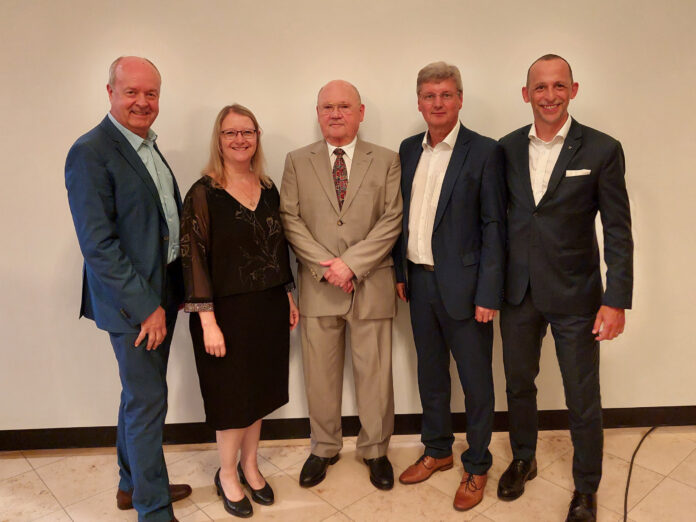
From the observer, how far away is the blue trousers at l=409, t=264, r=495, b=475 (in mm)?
2260

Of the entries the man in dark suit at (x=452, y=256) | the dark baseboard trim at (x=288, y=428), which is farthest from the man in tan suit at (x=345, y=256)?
the dark baseboard trim at (x=288, y=428)

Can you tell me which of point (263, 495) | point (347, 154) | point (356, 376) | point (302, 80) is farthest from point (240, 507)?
point (302, 80)

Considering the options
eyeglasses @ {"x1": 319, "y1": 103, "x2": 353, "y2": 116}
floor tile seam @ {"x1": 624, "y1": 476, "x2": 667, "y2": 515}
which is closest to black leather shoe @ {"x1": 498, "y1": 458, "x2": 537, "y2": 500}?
floor tile seam @ {"x1": 624, "y1": 476, "x2": 667, "y2": 515}

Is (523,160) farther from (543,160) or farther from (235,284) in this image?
(235,284)

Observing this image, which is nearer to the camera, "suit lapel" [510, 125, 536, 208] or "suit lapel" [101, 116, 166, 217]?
"suit lapel" [101, 116, 166, 217]

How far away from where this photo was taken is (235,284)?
6.77 ft

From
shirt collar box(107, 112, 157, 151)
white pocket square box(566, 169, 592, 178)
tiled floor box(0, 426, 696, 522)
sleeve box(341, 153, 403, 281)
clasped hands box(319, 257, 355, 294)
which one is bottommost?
tiled floor box(0, 426, 696, 522)

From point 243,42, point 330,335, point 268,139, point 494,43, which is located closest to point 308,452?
point 330,335

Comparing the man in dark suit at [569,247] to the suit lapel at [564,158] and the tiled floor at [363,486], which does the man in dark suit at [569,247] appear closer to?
the suit lapel at [564,158]

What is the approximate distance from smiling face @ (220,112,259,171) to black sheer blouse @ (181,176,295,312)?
5.5 inches

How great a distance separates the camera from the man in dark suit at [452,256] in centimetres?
214

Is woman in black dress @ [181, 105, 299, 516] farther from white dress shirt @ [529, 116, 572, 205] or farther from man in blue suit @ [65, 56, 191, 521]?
white dress shirt @ [529, 116, 572, 205]

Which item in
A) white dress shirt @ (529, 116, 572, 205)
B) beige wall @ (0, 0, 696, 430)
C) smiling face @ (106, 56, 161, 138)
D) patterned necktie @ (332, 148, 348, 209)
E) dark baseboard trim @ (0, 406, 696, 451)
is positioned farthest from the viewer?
dark baseboard trim @ (0, 406, 696, 451)

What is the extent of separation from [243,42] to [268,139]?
0.50 meters
